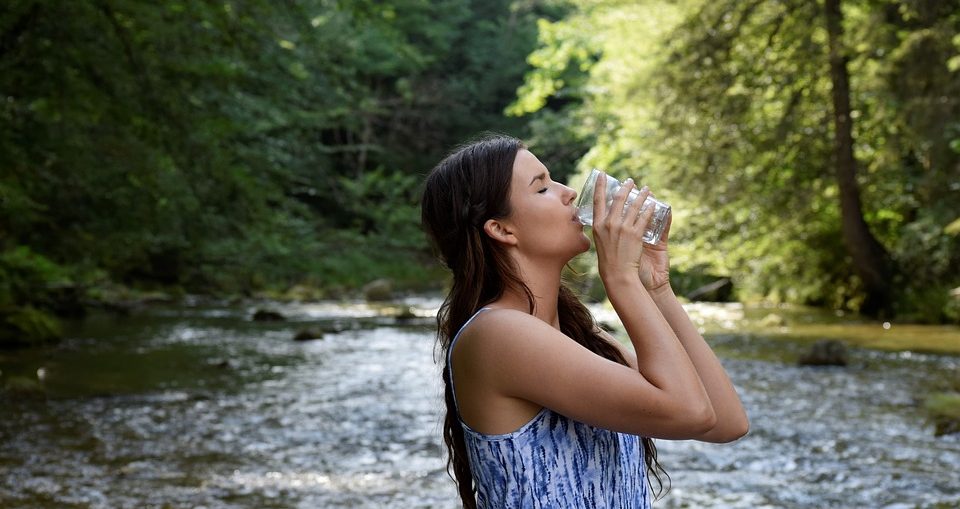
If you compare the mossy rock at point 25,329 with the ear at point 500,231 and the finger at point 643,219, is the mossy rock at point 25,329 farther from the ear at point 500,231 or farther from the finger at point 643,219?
the finger at point 643,219

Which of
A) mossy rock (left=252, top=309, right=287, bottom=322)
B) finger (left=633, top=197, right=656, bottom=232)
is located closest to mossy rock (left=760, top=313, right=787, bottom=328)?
mossy rock (left=252, top=309, right=287, bottom=322)

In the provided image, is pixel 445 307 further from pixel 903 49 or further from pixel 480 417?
pixel 903 49

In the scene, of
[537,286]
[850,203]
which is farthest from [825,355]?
[537,286]

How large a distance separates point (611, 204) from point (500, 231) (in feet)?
0.73

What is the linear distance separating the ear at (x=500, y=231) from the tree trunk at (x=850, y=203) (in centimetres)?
1512

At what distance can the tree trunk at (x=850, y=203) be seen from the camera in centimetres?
1639

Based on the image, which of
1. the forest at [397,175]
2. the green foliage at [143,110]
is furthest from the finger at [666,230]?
the forest at [397,175]

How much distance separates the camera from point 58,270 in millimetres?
15266

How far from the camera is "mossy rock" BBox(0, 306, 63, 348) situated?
42.9 ft

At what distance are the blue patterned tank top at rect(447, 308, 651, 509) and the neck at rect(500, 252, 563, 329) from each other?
4.1 inches

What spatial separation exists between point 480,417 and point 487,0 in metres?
40.1

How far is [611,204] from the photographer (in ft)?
6.57

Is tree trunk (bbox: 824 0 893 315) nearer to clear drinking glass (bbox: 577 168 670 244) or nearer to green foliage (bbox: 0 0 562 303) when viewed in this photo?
green foliage (bbox: 0 0 562 303)

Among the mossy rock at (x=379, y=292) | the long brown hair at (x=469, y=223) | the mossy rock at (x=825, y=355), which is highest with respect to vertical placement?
the long brown hair at (x=469, y=223)
